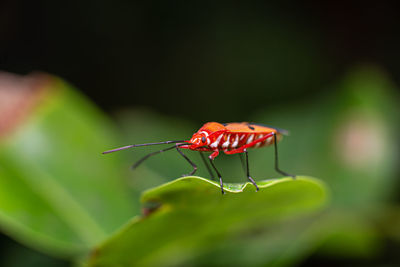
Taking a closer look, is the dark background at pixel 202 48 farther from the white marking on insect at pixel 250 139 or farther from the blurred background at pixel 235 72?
the white marking on insect at pixel 250 139

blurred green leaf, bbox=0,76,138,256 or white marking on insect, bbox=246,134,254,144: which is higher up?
white marking on insect, bbox=246,134,254,144

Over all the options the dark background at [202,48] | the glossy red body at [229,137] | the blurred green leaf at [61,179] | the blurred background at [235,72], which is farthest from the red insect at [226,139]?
the dark background at [202,48]

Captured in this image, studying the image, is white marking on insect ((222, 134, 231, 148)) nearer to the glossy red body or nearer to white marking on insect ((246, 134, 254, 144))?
the glossy red body

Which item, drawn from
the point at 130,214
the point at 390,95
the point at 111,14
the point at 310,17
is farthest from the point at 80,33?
the point at 390,95

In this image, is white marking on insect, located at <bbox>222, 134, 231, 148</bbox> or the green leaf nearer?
the green leaf

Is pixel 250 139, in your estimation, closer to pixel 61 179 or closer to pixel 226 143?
pixel 226 143

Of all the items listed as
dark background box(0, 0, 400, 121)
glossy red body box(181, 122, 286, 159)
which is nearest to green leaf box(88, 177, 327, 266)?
glossy red body box(181, 122, 286, 159)

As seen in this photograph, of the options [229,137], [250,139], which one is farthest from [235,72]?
[229,137]
